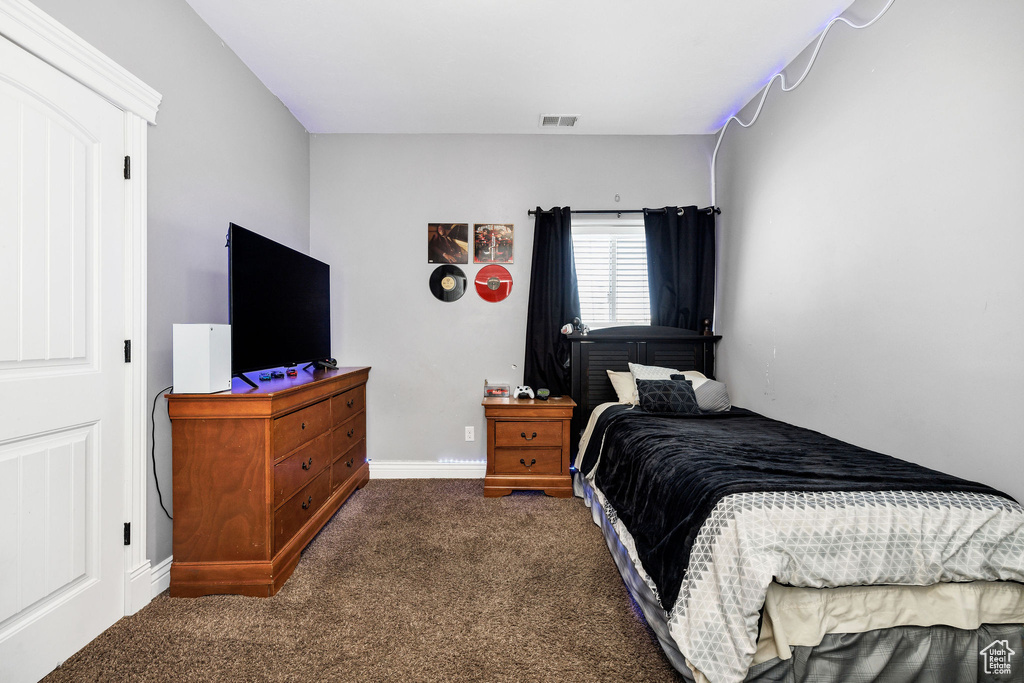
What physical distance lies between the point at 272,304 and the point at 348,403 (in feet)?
2.95

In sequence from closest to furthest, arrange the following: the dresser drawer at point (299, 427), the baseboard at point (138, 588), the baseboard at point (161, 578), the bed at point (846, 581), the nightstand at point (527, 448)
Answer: the bed at point (846, 581) → the baseboard at point (138, 588) → the baseboard at point (161, 578) → the dresser drawer at point (299, 427) → the nightstand at point (527, 448)

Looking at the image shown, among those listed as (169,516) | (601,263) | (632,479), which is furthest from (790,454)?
(169,516)

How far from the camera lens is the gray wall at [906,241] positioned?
1503 millimetres

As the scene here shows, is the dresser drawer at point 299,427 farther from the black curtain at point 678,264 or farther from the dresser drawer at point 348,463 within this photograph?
the black curtain at point 678,264

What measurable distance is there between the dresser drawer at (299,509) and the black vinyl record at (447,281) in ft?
5.05

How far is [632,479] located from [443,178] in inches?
103

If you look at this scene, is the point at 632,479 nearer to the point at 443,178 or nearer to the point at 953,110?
the point at 953,110

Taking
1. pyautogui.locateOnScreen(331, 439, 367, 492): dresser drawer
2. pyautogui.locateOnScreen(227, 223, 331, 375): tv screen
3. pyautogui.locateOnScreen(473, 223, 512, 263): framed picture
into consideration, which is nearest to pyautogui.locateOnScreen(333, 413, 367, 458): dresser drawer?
pyautogui.locateOnScreen(331, 439, 367, 492): dresser drawer

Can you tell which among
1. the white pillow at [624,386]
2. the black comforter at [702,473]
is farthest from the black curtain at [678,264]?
the black comforter at [702,473]

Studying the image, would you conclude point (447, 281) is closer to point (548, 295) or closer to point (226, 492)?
point (548, 295)

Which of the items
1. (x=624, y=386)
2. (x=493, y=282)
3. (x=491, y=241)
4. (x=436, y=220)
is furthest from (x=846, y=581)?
(x=436, y=220)

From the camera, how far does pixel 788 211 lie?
261cm

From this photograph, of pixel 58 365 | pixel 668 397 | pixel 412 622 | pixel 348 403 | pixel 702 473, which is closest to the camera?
pixel 58 365

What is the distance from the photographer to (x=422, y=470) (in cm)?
348
